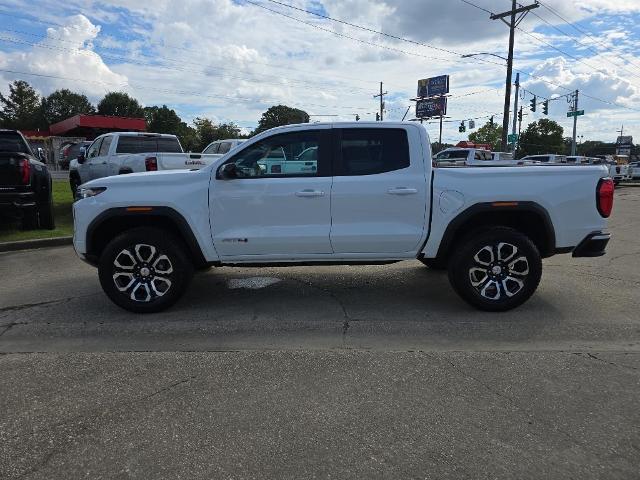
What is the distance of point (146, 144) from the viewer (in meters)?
11.9

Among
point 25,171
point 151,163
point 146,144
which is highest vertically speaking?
point 146,144

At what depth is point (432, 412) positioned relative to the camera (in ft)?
10.4

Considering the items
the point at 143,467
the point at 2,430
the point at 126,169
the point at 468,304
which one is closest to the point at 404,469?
the point at 143,467

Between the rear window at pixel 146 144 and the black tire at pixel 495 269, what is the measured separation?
8914 mm

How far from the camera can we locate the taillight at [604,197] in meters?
4.98

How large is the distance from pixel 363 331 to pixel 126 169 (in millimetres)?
7923

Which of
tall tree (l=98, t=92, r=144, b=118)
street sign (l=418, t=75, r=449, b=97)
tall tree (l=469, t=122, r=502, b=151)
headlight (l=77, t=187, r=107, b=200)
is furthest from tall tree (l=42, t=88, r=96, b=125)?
headlight (l=77, t=187, r=107, b=200)

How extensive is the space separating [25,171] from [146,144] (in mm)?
3677

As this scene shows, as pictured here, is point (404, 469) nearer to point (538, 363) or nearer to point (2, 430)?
point (538, 363)

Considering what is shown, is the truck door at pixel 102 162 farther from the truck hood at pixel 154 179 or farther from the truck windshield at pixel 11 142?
the truck hood at pixel 154 179

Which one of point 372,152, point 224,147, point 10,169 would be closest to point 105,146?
point 10,169

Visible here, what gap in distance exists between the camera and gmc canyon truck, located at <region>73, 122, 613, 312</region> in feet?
16.4

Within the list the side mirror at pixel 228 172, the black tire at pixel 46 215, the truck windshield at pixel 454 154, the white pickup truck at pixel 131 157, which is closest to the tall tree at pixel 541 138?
the truck windshield at pixel 454 154

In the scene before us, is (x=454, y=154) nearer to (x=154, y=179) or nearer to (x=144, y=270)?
(x=154, y=179)
